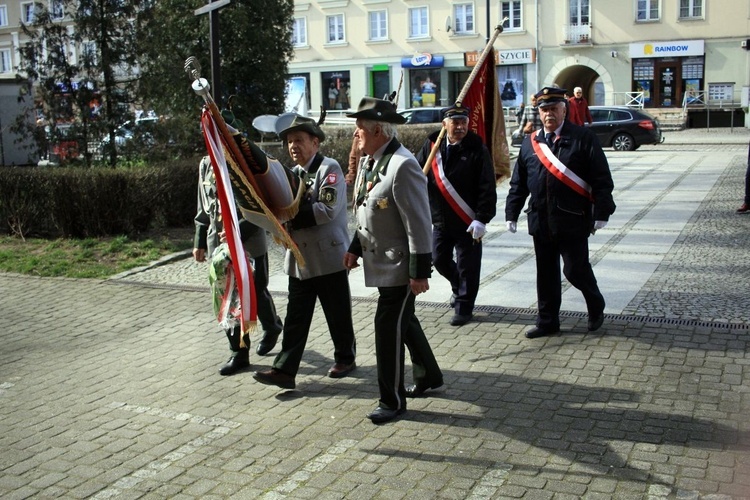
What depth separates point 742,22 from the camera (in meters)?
40.8

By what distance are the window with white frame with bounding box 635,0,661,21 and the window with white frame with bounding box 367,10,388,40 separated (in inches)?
536

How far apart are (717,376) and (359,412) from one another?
8.15 feet

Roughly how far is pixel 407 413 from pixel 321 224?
1424 millimetres

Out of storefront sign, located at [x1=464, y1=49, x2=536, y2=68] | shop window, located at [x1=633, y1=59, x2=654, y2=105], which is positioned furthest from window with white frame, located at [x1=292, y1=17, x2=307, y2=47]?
shop window, located at [x1=633, y1=59, x2=654, y2=105]

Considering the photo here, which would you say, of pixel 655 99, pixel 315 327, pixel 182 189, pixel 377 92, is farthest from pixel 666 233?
pixel 377 92

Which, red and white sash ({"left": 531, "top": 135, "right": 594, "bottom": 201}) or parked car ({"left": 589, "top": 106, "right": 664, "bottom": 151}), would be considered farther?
parked car ({"left": 589, "top": 106, "right": 664, "bottom": 151})

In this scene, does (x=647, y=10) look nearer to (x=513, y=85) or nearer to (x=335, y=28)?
(x=513, y=85)

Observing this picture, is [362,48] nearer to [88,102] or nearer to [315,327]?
[88,102]

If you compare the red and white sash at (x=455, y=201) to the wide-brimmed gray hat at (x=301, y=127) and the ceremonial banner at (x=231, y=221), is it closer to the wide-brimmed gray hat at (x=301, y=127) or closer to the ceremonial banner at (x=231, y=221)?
the wide-brimmed gray hat at (x=301, y=127)

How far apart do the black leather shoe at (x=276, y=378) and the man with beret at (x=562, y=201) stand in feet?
7.11

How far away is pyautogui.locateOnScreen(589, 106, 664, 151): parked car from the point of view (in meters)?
25.8

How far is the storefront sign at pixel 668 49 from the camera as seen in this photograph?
41625 millimetres

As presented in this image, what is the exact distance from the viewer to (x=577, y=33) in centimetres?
4425

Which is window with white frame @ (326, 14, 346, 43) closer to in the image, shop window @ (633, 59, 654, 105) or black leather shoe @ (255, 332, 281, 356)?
shop window @ (633, 59, 654, 105)
